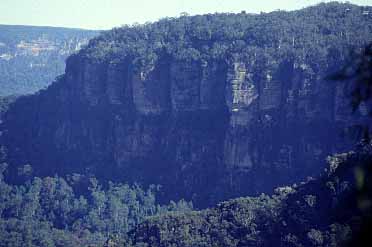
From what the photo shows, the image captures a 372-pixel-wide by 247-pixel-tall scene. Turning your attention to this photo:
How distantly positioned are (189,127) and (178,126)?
Answer: 1150 millimetres

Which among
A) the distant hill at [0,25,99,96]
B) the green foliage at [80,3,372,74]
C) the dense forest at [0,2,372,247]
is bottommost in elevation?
the distant hill at [0,25,99,96]

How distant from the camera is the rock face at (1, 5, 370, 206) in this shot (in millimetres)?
57844

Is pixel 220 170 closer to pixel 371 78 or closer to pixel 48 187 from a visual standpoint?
pixel 48 187

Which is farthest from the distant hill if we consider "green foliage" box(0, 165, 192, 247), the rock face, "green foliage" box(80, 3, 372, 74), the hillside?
the hillside

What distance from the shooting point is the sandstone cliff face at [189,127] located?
5800cm

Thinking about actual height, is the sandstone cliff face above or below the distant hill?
above

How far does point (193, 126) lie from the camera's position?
209ft

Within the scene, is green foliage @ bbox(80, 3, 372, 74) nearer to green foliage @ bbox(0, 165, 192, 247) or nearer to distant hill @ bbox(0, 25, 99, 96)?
green foliage @ bbox(0, 165, 192, 247)

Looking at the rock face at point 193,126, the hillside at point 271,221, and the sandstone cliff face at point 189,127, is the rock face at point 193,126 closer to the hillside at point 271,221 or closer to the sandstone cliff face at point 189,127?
the sandstone cliff face at point 189,127

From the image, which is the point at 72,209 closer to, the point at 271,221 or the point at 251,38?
the point at 251,38

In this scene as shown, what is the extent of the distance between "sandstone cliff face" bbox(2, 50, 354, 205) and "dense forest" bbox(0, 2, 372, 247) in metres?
0.09

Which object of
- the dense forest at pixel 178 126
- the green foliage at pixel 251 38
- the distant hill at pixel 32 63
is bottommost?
the distant hill at pixel 32 63

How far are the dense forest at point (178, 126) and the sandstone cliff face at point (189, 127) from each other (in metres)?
0.09

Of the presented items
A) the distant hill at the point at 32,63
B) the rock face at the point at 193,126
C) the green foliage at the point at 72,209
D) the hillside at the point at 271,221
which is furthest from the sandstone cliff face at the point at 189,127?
the distant hill at the point at 32,63
